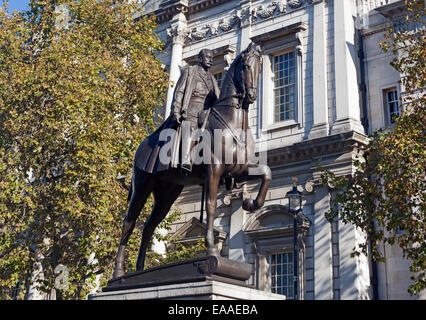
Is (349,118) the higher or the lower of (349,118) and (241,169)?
the higher

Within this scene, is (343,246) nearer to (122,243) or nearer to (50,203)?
(50,203)

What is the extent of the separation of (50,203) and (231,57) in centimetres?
1100

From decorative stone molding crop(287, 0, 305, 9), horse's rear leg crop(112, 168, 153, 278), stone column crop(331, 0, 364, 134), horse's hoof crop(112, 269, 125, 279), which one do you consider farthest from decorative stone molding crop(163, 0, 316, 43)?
horse's hoof crop(112, 269, 125, 279)

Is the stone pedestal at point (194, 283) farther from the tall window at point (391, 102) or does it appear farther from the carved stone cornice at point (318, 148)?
the tall window at point (391, 102)

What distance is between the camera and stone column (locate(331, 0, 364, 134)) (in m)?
19.5

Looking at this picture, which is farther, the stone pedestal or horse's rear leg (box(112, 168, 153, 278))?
horse's rear leg (box(112, 168, 153, 278))

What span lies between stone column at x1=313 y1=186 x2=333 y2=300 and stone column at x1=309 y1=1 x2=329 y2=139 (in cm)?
243

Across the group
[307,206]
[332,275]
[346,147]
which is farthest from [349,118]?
[332,275]

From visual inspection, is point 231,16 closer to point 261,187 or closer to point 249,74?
point 249,74

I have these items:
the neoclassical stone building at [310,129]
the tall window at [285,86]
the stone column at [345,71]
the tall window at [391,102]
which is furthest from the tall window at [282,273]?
the tall window at [391,102]

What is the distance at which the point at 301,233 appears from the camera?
18953 mm

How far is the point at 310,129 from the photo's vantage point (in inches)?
805

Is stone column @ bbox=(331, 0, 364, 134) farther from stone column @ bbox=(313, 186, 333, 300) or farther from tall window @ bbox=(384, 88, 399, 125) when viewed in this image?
stone column @ bbox=(313, 186, 333, 300)

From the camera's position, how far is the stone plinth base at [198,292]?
6.28 m
